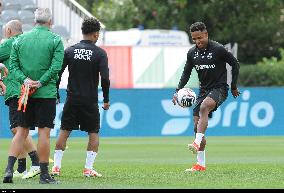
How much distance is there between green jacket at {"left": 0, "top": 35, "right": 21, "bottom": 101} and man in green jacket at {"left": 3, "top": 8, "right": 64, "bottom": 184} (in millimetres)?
682

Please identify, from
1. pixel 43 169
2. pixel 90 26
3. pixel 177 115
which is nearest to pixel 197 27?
pixel 90 26

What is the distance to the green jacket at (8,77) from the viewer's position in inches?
540

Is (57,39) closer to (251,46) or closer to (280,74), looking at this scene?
(280,74)

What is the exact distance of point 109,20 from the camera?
59219 millimetres

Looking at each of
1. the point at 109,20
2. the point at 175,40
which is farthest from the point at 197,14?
the point at 175,40

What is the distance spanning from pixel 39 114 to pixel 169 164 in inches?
183

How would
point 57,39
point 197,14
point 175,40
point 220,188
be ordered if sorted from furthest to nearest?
point 197,14, point 175,40, point 57,39, point 220,188

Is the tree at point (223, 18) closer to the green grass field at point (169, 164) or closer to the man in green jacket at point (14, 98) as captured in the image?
the green grass field at point (169, 164)

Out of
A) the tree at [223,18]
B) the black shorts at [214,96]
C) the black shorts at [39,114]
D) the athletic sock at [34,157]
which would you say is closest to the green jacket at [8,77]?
the black shorts at [39,114]

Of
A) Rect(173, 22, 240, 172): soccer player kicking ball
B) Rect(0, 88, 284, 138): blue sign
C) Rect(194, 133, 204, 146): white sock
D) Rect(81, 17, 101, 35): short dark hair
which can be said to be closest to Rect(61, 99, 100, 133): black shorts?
Rect(81, 17, 101, 35): short dark hair

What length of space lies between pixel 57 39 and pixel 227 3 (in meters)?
45.0

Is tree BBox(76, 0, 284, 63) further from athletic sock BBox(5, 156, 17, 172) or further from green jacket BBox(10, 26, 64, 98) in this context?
athletic sock BBox(5, 156, 17, 172)

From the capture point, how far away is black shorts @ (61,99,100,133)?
555 inches

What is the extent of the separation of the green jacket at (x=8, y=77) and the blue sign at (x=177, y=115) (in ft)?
40.4
